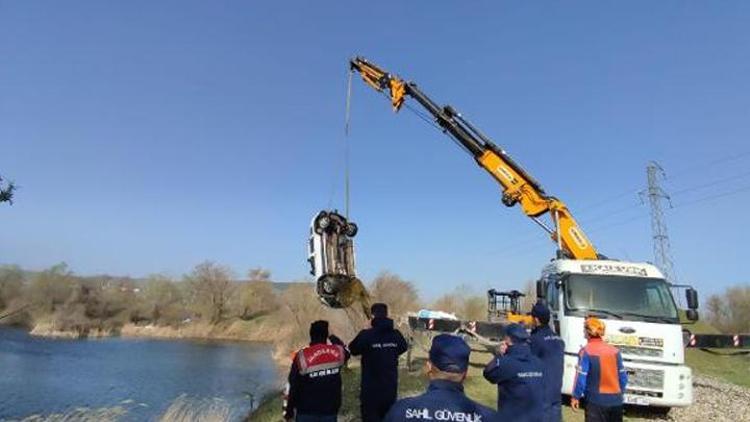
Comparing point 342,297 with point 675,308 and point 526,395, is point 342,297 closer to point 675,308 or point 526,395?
point 526,395

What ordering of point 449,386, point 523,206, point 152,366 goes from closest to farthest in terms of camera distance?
1. point 449,386
2. point 523,206
3. point 152,366

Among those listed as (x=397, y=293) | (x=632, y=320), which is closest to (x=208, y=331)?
(x=397, y=293)

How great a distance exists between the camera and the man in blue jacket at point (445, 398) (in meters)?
3.22

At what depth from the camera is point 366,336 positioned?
835 cm

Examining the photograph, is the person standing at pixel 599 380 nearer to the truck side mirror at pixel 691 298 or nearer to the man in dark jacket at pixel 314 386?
the man in dark jacket at pixel 314 386

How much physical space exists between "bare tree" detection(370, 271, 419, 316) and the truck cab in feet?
99.9

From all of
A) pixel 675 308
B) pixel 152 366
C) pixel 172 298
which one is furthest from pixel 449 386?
pixel 172 298

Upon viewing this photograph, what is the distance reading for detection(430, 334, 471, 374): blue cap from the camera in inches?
133

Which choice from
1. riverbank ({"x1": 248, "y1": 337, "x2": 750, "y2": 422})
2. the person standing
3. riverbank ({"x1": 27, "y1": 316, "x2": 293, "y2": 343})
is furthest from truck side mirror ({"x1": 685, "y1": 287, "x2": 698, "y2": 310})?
riverbank ({"x1": 27, "y1": 316, "x2": 293, "y2": 343})

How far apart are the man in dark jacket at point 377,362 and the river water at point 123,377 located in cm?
855

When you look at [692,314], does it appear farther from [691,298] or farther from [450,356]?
[450,356]

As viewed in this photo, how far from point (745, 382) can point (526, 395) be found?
20789 millimetres

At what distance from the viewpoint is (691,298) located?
12898 mm

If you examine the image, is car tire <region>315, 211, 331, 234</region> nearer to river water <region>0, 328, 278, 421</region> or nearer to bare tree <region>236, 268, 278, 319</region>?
river water <region>0, 328, 278, 421</region>
